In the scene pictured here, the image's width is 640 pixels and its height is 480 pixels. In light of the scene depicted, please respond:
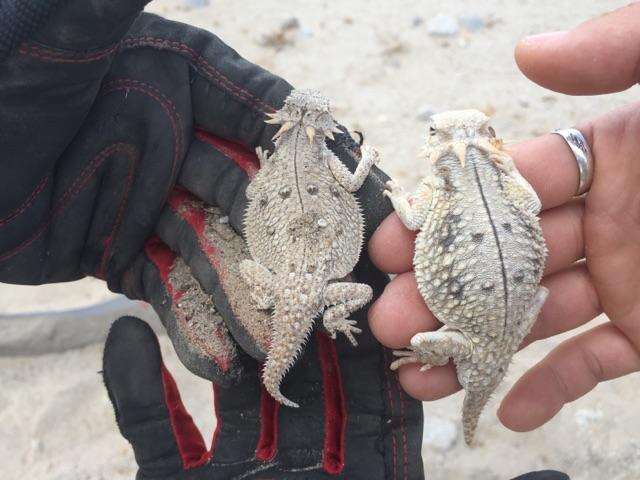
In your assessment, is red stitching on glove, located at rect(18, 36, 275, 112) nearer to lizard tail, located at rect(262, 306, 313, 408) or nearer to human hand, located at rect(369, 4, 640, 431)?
human hand, located at rect(369, 4, 640, 431)

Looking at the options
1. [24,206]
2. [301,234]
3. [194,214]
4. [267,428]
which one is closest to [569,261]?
[301,234]

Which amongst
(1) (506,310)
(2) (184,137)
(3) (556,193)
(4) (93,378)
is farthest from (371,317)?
(4) (93,378)

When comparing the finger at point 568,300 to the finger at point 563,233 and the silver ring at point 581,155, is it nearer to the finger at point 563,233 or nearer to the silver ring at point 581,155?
the finger at point 563,233

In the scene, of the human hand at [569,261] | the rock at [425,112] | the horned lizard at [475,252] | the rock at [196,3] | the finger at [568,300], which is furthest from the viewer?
the rock at [196,3]

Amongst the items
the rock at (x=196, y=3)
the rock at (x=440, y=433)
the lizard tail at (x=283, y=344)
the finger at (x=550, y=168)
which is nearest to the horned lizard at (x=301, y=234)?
the lizard tail at (x=283, y=344)

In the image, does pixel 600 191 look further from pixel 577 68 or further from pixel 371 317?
pixel 371 317

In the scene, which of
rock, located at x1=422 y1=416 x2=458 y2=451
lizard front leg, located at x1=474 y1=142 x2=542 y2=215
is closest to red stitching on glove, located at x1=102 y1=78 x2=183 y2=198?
lizard front leg, located at x1=474 y1=142 x2=542 y2=215

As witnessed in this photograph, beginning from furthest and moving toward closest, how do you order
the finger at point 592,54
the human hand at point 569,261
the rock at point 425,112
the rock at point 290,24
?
the rock at point 290,24
the rock at point 425,112
the human hand at point 569,261
the finger at point 592,54
